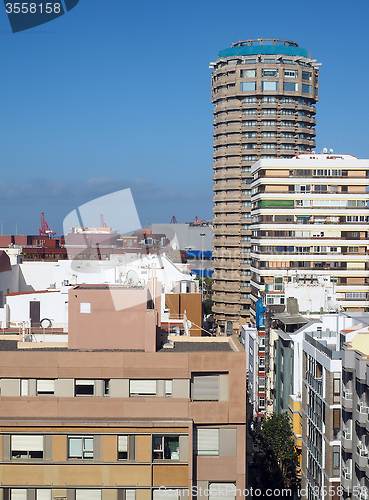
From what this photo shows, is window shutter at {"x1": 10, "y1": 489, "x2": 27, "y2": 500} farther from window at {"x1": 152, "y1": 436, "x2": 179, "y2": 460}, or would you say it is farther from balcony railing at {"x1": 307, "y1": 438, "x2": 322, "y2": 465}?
balcony railing at {"x1": 307, "y1": 438, "x2": 322, "y2": 465}

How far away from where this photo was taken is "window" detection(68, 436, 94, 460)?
2070cm

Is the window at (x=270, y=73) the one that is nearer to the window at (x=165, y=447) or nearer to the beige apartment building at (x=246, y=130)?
the beige apartment building at (x=246, y=130)

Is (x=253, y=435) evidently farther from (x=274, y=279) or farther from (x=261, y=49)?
(x=261, y=49)

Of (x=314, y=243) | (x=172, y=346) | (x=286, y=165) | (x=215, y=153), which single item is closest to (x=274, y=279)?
(x=314, y=243)

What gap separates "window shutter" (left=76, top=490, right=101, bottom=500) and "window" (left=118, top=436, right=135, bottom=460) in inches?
54.5

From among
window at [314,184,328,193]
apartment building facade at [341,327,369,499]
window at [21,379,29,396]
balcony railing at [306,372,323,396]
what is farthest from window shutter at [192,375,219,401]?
window at [314,184,328,193]

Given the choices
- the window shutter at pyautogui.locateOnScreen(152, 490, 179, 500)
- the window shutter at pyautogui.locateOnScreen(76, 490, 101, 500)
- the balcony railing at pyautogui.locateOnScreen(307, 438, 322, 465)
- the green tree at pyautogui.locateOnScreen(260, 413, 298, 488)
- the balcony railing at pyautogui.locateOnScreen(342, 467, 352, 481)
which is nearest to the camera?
the window shutter at pyautogui.locateOnScreen(152, 490, 179, 500)

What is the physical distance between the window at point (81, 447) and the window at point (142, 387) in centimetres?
212

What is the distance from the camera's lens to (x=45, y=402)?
69.1 ft

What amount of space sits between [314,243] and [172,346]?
46212 mm

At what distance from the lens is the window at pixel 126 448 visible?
67.8 feet

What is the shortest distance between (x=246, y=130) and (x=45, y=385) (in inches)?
2758

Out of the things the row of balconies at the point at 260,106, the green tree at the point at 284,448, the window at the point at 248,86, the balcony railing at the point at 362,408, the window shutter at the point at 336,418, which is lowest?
the green tree at the point at 284,448

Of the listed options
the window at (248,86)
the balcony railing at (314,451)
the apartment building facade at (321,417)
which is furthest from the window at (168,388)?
the window at (248,86)
